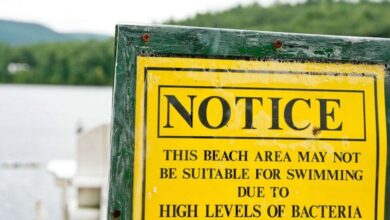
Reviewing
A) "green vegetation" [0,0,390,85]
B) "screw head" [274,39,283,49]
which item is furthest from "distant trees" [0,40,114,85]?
"screw head" [274,39,283,49]

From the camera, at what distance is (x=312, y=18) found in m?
85.7

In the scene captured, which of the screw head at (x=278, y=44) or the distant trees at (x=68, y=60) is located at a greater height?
the distant trees at (x=68, y=60)

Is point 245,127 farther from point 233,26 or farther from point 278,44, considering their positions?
point 233,26

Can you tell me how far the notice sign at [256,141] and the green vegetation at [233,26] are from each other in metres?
67.3

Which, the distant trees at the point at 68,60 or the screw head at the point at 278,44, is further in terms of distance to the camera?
the distant trees at the point at 68,60

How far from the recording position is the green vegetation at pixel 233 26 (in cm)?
8006

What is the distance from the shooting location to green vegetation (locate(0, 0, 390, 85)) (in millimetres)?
→ 80062

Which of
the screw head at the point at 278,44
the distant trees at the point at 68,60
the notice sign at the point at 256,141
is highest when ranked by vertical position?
the distant trees at the point at 68,60

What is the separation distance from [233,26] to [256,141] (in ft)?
258

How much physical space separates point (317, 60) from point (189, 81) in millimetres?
413

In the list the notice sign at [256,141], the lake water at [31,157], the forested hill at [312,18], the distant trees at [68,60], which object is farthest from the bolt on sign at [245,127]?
the distant trees at [68,60]

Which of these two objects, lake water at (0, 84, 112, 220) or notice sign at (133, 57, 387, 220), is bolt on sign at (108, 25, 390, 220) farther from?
lake water at (0, 84, 112, 220)

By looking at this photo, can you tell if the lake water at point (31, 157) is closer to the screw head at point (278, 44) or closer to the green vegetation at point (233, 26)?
the screw head at point (278, 44)

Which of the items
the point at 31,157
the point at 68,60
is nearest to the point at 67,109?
the point at 68,60
